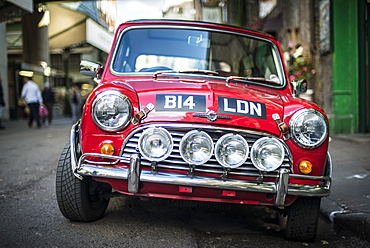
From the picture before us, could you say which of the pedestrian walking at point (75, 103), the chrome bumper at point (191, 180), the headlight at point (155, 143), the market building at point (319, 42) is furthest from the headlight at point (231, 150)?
the pedestrian walking at point (75, 103)

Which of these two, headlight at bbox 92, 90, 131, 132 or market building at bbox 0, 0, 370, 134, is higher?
market building at bbox 0, 0, 370, 134

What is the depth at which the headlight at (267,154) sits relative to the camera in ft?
8.87

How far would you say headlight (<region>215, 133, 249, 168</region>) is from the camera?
2.68 meters

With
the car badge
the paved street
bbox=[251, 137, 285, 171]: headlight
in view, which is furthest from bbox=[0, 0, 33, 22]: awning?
bbox=[251, 137, 285, 171]: headlight

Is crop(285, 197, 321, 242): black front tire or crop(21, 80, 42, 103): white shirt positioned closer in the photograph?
crop(285, 197, 321, 242): black front tire

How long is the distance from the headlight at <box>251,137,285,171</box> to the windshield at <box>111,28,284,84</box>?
117 centimetres

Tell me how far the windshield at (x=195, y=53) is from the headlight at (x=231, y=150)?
110 centimetres

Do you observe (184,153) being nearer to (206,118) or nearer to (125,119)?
(206,118)

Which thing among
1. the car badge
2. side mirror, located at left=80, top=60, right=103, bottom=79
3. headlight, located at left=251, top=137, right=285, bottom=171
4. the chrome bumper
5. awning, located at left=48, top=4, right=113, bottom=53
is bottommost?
the chrome bumper

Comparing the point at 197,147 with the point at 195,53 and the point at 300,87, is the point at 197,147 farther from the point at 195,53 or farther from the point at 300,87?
the point at 300,87

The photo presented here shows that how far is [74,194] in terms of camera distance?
9.52 ft

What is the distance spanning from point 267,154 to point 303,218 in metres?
0.61

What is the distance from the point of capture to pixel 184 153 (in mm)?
2660

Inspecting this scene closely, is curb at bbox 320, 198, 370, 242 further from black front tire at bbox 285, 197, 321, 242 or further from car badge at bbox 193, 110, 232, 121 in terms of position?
car badge at bbox 193, 110, 232, 121
